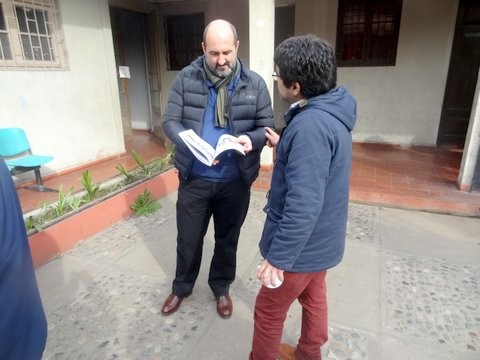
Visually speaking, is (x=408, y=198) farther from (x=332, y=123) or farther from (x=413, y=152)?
(x=332, y=123)

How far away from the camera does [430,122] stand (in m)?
6.31

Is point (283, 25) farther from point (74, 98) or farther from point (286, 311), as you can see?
point (286, 311)

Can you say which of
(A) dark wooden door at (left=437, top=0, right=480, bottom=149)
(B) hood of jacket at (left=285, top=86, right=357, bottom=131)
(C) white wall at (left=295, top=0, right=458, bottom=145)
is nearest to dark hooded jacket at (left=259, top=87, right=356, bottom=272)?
(B) hood of jacket at (left=285, top=86, right=357, bottom=131)

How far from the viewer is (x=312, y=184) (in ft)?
4.27

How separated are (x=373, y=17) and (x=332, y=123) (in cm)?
580

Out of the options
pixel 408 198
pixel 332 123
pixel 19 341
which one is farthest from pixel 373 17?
pixel 19 341

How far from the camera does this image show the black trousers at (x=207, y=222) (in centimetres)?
216

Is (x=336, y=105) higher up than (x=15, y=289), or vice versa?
(x=336, y=105)

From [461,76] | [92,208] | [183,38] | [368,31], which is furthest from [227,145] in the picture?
[183,38]

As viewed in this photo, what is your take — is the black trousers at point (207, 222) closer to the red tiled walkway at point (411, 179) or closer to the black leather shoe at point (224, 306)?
the black leather shoe at point (224, 306)

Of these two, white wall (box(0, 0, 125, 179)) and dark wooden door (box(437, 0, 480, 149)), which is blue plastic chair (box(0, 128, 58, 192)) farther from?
dark wooden door (box(437, 0, 480, 149))

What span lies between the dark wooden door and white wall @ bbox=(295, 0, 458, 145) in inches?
4.9

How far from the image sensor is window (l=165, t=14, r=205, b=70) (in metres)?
7.39

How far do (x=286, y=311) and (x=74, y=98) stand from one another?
15.4 feet
